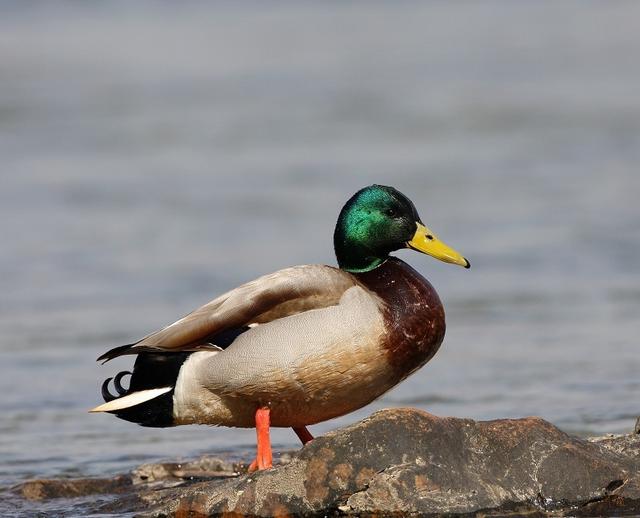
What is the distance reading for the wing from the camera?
19.5ft

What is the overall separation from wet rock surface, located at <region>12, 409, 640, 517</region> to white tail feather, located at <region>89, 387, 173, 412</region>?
1.75 ft

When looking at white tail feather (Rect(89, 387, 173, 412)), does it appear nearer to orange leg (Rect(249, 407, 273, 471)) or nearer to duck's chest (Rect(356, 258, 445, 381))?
orange leg (Rect(249, 407, 273, 471))

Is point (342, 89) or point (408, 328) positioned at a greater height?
point (342, 89)

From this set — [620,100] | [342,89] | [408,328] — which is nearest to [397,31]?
[342,89]

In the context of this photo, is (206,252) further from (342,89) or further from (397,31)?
(397,31)

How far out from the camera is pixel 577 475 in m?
5.42

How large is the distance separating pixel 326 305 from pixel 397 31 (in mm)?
18198

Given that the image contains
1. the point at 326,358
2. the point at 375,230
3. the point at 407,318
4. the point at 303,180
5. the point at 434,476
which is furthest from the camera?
the point at 303,180

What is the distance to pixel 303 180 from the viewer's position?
14398mm

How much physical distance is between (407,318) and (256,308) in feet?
2.13

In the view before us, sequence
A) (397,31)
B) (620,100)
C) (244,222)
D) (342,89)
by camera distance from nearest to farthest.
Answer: (244,222), (620,100), (342,89), (397,31)

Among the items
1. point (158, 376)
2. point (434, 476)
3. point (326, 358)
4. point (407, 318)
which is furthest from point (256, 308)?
point (434, 476)

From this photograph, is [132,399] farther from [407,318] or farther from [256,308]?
[407,318]

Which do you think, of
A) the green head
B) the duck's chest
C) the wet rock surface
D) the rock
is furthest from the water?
the wet rock surface
